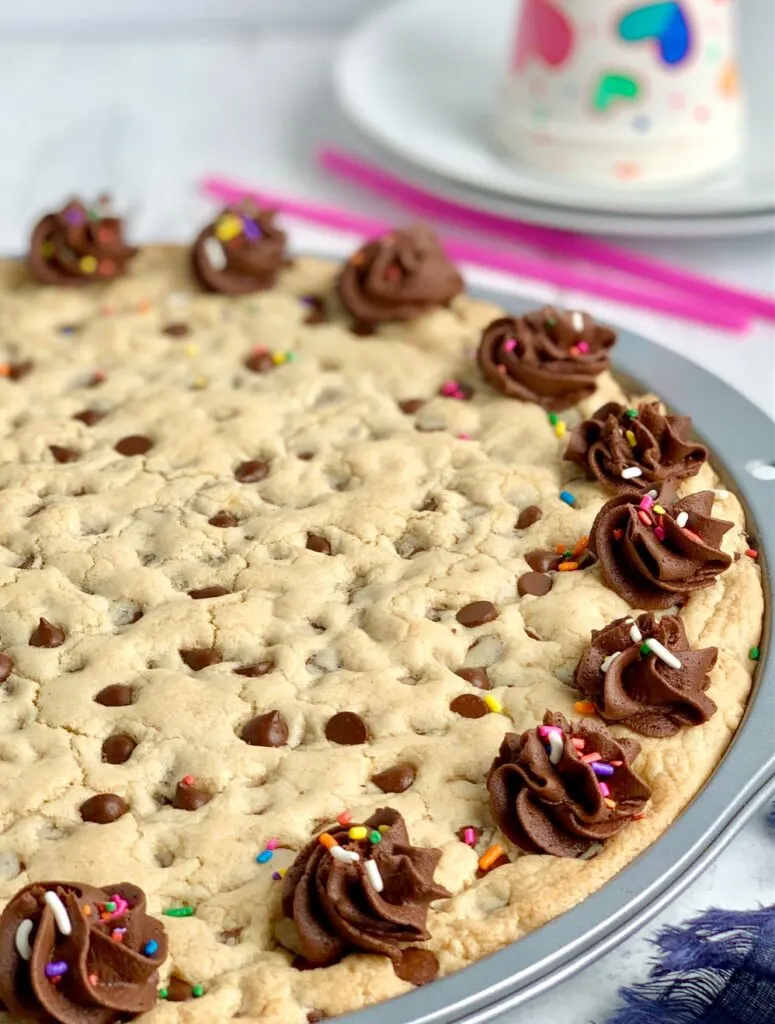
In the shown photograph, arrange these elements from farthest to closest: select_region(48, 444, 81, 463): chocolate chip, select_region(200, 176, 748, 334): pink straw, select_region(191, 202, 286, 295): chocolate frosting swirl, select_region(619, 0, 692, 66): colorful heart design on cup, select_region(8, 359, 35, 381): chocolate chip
Answer: select_region(200, 176, 748, 334): pink straw < select_region(619, 0, 692, 66): colorful heart design on cup < select_region(191, 202, 286, 295): chocolate frosting swirl < select_region(8, 359, 35, 381): chocolate chip < select_region(48, 444, 81, 463): chocolate chip

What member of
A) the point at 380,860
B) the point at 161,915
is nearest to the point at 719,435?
the point at 380,860

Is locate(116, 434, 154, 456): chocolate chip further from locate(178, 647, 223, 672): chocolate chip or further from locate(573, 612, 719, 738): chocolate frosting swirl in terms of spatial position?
locate(573, 612, 719, 738): chocolate frosting swirl

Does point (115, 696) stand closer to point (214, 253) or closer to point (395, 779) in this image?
point (395, 779)

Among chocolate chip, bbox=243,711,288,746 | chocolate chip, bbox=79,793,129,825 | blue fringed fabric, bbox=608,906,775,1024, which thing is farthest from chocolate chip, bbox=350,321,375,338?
blue fringed fabric, bbox=608,906,775,1024

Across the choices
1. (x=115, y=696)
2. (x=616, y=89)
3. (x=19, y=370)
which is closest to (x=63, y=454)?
(x=19, y=370)

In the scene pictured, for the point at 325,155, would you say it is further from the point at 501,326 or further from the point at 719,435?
the point at 719,435
